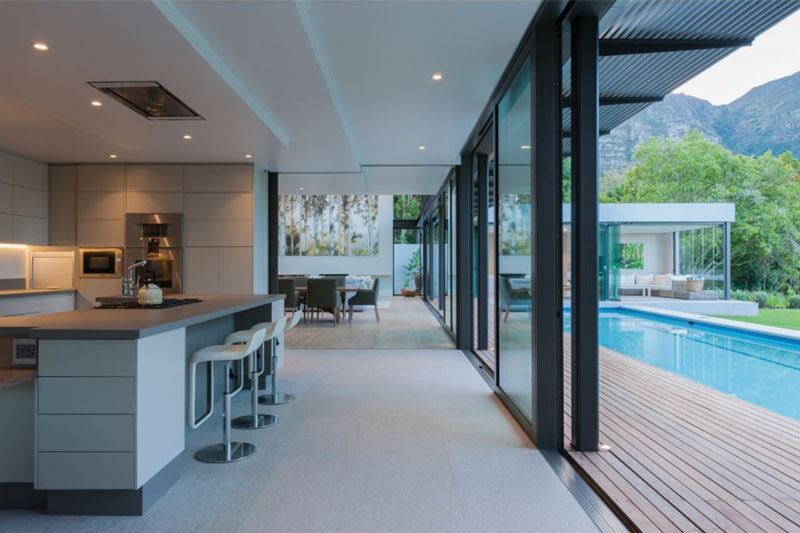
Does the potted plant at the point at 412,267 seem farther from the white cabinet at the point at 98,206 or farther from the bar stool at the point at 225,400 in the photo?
the bar stool at the point at 225,400

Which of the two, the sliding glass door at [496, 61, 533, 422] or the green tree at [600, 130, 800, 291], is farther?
the green tree at [600, 130, 800, 291]

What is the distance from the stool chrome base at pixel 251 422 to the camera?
138 inches

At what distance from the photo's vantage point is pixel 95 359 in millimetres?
2258

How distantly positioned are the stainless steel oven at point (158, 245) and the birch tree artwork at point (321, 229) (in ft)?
35.6

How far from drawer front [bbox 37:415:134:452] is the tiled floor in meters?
0.32

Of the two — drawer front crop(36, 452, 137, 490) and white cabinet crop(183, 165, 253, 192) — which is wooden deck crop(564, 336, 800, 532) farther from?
white cabinet crop(183, 165, 253, 192)

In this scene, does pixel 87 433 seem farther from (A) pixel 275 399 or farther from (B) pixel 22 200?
(B) pixel 22 200

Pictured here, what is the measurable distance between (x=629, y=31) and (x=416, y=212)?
61.3ft

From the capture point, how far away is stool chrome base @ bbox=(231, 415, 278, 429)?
3512mm

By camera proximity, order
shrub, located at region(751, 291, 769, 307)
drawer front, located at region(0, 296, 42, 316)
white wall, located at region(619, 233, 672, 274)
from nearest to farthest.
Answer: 1. drawer front, located at region(0, 296, 42, 316)
2. shrub, located at region(751, 291, 769, 307)
3. white wall, located at region(619, 233, 672, 274)

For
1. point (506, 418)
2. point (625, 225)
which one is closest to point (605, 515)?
point (506, 418)

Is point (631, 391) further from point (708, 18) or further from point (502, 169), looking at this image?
point (708, 18)

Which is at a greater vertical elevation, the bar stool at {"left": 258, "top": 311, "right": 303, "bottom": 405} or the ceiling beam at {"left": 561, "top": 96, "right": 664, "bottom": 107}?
the ceiling beam at {"left": 561, "top": 96, "right": 664, "bottom": 107}

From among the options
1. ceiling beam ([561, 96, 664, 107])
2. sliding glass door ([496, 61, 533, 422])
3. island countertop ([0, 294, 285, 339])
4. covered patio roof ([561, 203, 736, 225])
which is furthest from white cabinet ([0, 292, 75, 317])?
covered patio roof ([561, 203, 736, 225])
